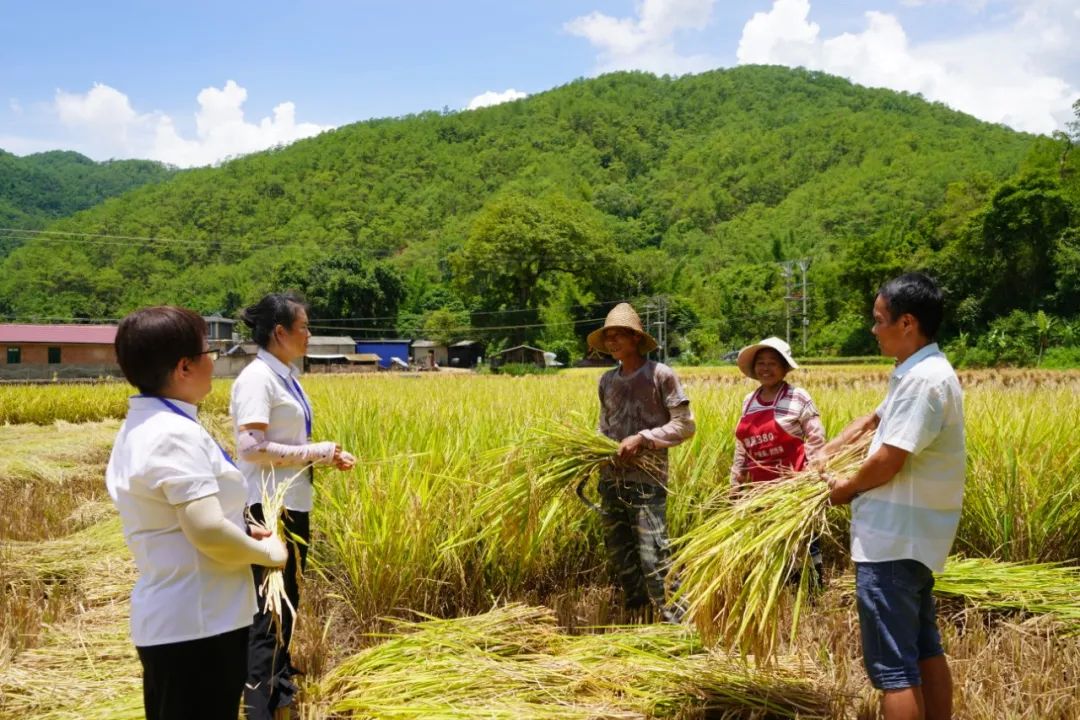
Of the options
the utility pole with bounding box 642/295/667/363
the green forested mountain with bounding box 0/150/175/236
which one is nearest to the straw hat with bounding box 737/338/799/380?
the utility pole with bounding box 642/295/667/363

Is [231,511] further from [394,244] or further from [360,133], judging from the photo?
[360,133]

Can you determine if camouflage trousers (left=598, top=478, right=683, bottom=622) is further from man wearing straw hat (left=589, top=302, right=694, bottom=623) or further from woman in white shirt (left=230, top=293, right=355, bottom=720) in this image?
woman in white shirt (left=230, top=293, right=355, bottom=720)

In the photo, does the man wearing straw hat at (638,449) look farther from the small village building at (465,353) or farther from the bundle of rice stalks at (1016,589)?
the small village building at (465,353)

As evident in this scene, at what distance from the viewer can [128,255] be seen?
78625 mm

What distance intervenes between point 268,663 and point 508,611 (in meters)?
1.01

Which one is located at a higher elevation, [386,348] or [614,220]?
[614,220]

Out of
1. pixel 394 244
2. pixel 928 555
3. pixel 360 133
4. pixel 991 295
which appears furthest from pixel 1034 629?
pixel 360 133

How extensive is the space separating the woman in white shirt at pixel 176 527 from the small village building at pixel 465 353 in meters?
63.9

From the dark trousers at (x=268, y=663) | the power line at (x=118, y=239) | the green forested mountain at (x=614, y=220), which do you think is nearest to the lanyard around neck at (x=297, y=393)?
the dark trousers at (x=268, y=663)

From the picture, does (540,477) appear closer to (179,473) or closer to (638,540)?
(638,540)

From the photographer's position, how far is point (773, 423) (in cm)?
372

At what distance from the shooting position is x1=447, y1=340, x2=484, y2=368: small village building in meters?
65.9

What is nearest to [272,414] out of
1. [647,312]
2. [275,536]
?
[275,536]

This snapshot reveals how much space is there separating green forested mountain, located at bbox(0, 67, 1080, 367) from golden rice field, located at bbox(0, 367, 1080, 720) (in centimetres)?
3712
